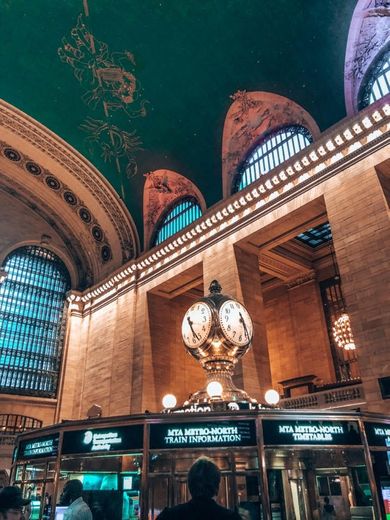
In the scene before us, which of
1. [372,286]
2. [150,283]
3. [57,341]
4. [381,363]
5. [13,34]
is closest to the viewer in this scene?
[381,363]

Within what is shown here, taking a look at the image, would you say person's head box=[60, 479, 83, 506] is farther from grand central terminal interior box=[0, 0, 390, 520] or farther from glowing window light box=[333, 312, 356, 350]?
glowing window light box=[333, 312, 356, 350]

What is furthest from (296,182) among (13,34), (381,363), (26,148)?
(26,148)

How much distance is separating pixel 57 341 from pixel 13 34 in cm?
1117

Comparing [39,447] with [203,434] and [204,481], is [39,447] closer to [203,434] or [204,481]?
[203,434]

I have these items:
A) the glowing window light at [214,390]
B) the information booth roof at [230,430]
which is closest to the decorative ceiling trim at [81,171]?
the glowing window light at [214,390]

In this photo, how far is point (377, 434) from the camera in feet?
10.6

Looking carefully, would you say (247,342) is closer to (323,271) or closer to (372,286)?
(372,286)

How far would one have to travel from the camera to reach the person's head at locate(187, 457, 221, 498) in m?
1.76

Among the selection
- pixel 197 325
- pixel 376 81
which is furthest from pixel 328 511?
pixel 376 81

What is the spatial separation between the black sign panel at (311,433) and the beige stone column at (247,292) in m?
7.25

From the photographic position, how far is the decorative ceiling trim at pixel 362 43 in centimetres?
1011

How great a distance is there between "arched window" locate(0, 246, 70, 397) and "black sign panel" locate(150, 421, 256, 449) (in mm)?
14328

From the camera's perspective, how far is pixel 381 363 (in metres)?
7.80

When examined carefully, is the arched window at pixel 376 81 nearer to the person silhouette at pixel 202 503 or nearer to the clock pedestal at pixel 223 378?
the clock pedestal at pixel 223 378
